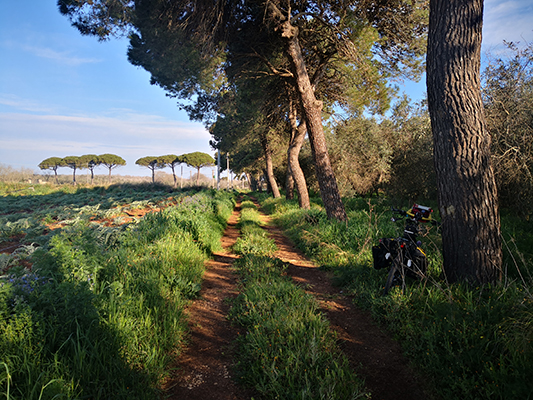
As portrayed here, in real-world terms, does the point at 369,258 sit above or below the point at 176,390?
above

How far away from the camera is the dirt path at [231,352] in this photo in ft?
7.77

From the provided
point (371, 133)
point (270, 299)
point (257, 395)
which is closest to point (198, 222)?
point (270, 299)

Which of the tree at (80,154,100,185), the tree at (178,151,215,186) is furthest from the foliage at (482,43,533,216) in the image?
the tree at (80,154,100,185)

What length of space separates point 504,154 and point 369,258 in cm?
476

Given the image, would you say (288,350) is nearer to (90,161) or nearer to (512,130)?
(512,130)

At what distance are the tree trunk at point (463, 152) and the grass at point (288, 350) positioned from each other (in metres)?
2.05

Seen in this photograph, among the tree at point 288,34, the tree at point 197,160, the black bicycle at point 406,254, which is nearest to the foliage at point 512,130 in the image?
the tree at point 288,34

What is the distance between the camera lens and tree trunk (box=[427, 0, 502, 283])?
341 cm

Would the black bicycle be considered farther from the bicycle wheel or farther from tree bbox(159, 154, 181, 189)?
tree bbox(159, 154, 181, 189)

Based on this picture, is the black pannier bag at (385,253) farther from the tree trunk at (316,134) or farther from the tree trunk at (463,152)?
the tree trunk at (316,134)

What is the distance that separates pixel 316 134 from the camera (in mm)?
8383

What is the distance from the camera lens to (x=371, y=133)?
14469 mm

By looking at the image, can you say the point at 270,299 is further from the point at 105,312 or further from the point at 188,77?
the point at 188,77

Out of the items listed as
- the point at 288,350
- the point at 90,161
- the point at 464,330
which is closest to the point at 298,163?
the point at 464,330
